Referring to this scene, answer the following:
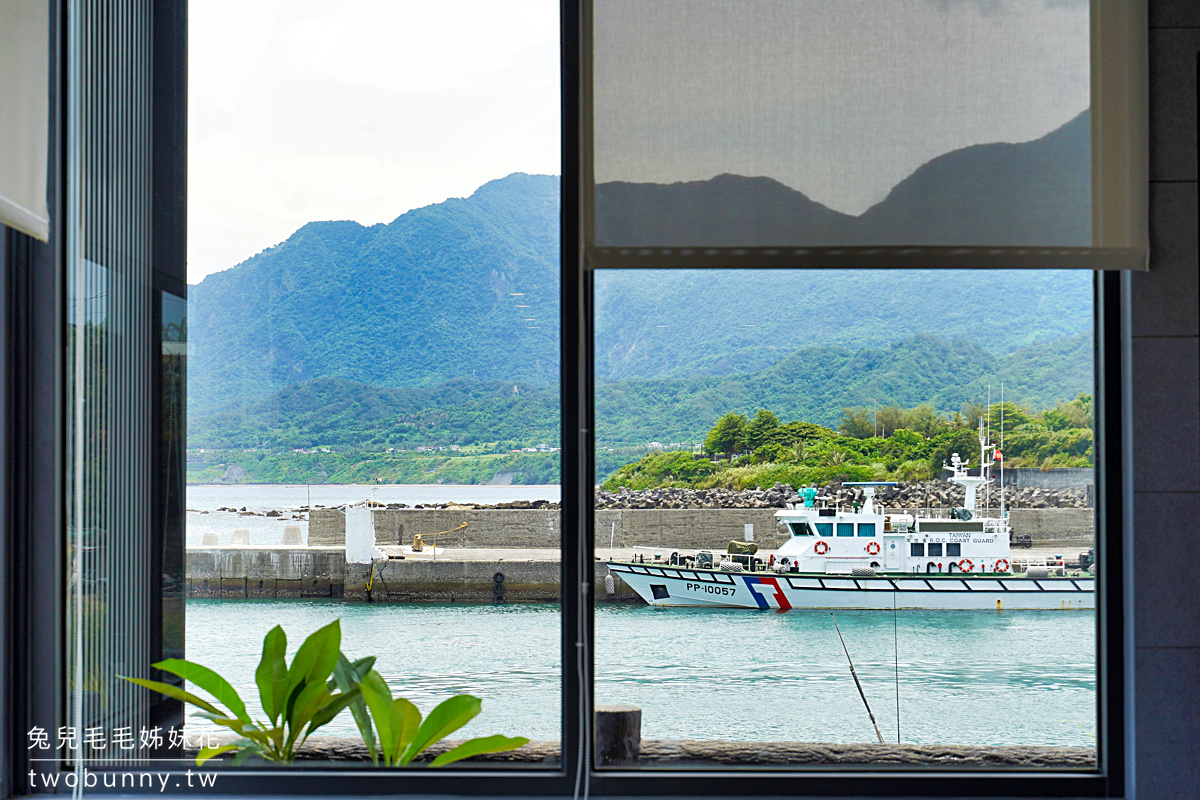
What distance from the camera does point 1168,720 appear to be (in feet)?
3.91

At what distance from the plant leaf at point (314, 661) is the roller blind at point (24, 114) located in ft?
3.03

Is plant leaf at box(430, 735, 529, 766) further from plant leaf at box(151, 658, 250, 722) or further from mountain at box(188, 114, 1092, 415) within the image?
mountain at box(188, 114, 1092, 415)

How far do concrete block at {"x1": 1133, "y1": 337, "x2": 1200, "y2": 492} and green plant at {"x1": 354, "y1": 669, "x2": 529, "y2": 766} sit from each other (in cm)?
121

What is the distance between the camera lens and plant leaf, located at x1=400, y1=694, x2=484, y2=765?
3.96 feet

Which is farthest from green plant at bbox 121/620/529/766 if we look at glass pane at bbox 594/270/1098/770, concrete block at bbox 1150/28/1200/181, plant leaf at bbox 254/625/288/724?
concrete block at bbox 1150/28/1200/181

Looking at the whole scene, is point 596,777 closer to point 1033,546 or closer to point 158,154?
point 158,154

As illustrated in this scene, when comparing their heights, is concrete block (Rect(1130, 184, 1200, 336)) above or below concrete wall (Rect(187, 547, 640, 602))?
above

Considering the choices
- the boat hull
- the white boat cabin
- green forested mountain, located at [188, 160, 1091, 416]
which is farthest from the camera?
the boat hull

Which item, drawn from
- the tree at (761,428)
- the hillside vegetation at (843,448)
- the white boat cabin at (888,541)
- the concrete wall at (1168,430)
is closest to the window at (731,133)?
the concrete wall at (1168,430)

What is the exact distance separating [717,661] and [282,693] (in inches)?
129

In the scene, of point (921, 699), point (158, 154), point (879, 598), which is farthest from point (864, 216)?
point (921, 699)

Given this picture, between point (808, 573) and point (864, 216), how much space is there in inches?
89.4

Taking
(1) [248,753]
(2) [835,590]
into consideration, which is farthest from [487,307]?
(2) [835,590]

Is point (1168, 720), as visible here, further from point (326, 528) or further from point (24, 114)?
point (24, 114)
